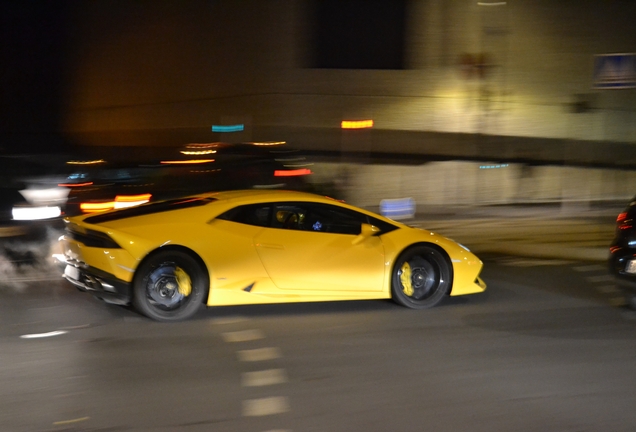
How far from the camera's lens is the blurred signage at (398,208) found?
19.3 m

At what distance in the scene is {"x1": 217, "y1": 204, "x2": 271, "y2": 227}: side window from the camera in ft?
25.6

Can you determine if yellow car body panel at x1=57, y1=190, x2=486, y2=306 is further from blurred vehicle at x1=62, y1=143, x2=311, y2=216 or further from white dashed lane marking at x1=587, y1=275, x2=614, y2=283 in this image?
white dashed lane marking at x1=587, y1=275, x2=614, y2=283

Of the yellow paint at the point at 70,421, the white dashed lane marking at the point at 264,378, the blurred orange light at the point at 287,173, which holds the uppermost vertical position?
the blurred orange light at the point at 287,173

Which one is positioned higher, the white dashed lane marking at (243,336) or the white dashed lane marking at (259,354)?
the white dashed lane marking at (243,336)

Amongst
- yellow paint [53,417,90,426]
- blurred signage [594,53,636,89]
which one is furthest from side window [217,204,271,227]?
blurred signage [594,53,636,89]

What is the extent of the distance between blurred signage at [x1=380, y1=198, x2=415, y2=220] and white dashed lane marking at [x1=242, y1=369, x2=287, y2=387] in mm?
12931

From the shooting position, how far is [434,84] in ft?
83.5

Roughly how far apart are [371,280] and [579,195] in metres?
16.0

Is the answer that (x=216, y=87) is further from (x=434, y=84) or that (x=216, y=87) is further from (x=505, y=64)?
(x=505, y=64)

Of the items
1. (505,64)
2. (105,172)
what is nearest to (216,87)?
(505,64)

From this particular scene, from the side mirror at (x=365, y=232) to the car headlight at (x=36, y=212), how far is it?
4044 millimetres

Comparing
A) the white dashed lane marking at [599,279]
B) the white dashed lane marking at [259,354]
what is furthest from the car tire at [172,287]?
the white dashed lane marking at [599,279]

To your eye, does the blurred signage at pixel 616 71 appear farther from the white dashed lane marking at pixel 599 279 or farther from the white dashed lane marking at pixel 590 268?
the white dashed lane marking at pixel 599 279

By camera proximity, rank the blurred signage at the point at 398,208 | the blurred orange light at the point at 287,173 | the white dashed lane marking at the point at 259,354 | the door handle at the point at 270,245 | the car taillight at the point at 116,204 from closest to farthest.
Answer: the white dashed lane marking at the point at 259,354 → the door handle at the point at 270,245 → the car taillight at the point at 116,204 → the blurred orange light at the point at 287,173 → the blurred signage at the point at 398,208
